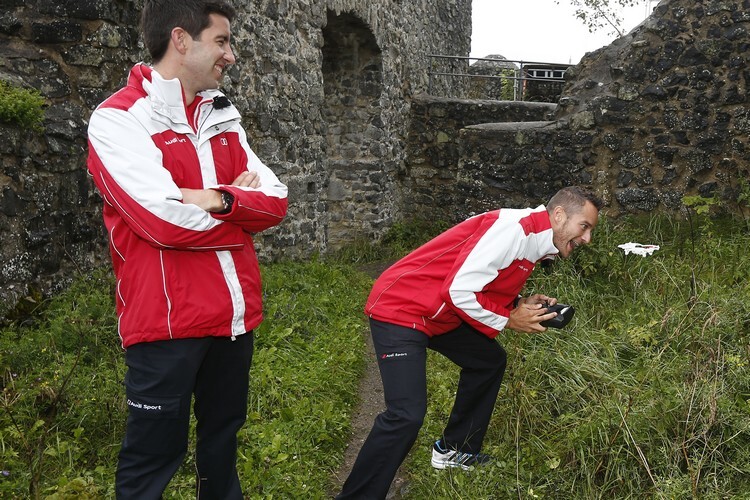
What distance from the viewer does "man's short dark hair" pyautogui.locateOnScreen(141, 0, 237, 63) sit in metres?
2.24

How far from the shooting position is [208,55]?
2.28m

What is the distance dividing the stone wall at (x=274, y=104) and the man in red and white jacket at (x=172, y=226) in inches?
74.7

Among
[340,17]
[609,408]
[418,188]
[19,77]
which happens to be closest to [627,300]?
[609,408]

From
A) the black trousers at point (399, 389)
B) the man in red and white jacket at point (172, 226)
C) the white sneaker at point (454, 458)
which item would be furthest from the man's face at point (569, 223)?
the man in red and white jacket at point (172, 226)

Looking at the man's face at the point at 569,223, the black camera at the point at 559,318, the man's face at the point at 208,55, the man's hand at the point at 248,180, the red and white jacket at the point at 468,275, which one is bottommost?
the black camera at the point at 559,318

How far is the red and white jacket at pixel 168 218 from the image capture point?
2117 millimetres

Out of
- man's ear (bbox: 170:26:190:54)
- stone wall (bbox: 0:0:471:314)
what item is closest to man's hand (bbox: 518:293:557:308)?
man's ear (bbox: 170:26:190:54)

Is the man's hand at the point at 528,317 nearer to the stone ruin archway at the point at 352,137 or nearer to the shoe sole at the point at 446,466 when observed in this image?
the shoe sole at the point at 446,466

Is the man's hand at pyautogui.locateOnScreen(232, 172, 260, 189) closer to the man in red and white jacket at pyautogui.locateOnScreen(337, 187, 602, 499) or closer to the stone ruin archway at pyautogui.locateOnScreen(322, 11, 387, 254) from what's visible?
the man in red and white jacket at pyautogui.locateOnScreen(337, 187, 602, 499)

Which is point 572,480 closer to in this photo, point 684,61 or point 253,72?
point 253,72

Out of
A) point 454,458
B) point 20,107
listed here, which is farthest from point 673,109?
point 20,107

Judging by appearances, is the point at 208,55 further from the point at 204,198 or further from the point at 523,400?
the point at 523,400

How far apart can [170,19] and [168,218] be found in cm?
62

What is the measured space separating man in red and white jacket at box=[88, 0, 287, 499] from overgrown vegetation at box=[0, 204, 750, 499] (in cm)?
70
